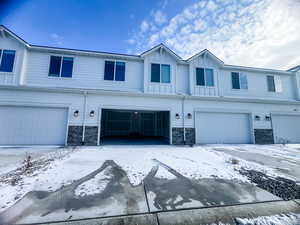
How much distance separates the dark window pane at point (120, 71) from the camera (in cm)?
820

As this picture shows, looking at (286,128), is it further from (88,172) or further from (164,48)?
(88,172)

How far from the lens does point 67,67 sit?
7766mm

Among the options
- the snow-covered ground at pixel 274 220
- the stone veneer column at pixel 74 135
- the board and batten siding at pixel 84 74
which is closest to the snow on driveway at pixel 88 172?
the snow-covered ground at pixel 274 220

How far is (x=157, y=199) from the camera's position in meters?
2.38

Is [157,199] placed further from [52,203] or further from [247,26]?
[247,26]

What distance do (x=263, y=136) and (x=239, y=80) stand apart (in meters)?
4.38

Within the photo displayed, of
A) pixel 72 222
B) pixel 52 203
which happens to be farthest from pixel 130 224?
pixel 52 203

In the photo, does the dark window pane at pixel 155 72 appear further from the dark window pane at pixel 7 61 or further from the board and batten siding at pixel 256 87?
the dark window pane at pixel 7 61

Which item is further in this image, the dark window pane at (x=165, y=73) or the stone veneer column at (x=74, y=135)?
the dark window pane at (x=165, y=73)

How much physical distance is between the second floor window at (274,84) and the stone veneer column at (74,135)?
14054mm

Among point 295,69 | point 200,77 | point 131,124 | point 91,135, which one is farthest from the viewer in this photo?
point 131,124

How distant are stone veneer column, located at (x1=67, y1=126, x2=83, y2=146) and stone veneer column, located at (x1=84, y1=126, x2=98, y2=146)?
311mm

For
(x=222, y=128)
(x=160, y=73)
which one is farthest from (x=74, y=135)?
(x=222, y=128)

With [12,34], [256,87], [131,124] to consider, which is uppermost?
[12,34]
